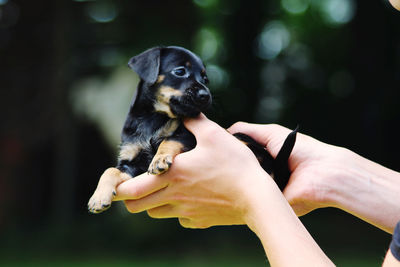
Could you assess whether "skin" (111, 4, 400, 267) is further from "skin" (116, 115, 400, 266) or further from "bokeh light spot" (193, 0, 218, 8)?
"bokeh light spot" (193, 0, 218, 8)

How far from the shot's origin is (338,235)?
1016 centimetres

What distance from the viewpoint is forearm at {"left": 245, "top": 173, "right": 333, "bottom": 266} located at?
192 cm

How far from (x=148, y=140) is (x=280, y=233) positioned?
1.51 meters

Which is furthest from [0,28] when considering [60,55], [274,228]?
[274,228]

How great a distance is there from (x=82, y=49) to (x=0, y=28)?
6.19 ft

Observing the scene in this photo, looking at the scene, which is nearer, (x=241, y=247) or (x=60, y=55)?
(x=241, y=247)

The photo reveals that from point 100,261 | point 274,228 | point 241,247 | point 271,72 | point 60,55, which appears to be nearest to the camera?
point 274,228

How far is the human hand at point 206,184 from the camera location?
2.39 metres

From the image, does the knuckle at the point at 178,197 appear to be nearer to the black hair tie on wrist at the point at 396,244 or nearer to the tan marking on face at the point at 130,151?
the tan marking on face at the point at 130,151

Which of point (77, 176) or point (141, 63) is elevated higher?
point (141, 63)

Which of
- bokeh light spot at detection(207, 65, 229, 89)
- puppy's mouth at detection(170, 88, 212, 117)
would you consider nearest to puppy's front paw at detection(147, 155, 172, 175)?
puppy's mouth at detection(170, 88, 212, 117)

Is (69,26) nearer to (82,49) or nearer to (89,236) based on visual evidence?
(82,49)

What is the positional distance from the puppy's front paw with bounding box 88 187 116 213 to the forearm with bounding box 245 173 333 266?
96 centimetres

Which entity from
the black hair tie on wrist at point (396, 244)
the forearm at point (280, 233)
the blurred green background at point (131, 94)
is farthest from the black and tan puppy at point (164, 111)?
the blurred green background at point (131, 94)
